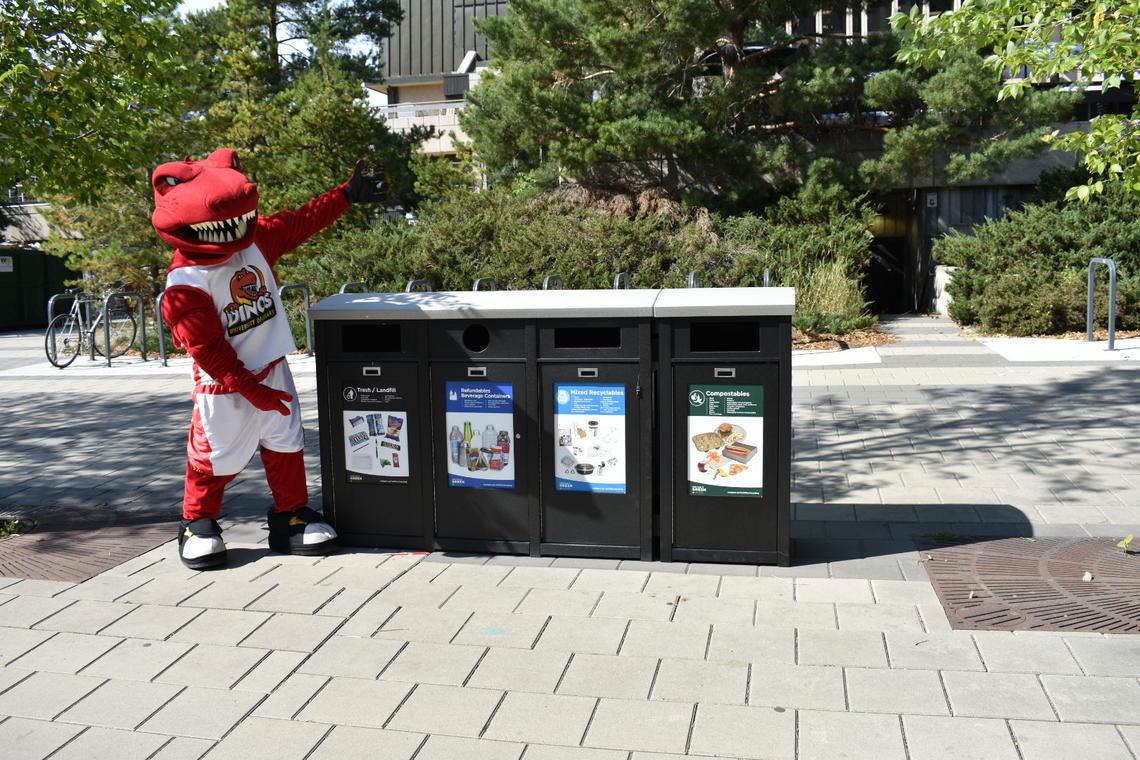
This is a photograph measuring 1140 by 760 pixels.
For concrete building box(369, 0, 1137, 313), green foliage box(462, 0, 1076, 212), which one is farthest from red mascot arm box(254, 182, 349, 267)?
concrete building box(369, 0, 1137, 313)

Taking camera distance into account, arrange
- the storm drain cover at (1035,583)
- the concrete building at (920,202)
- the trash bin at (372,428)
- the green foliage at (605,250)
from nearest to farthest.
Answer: the storm drain cover at (1035,583), the trash bin at (372,428), the green foliage at (605,250), the concrete building at (920,202)

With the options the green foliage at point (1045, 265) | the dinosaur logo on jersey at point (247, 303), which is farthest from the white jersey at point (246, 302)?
the green foliage at point (1045, 265)

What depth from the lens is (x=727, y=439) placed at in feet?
16.8

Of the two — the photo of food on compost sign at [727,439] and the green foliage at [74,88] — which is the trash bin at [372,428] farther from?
the green foliage at [74,88]

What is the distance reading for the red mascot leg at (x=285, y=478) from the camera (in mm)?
5711

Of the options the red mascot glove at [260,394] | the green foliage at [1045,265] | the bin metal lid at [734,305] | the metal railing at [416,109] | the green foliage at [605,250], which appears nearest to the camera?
the bin metal lid at [734,305]

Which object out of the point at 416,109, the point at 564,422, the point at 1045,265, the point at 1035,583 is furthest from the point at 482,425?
the point at 416,109

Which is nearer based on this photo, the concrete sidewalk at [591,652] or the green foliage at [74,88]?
the concrete sidewalk at [591,652]

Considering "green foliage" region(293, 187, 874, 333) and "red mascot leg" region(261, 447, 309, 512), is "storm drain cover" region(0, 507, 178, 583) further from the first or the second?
"green foliage" region(293, 187, 874, 333)

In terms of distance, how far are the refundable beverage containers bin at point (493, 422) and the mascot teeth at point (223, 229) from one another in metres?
0.56

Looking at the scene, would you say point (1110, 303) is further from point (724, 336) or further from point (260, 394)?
point (260, 394)

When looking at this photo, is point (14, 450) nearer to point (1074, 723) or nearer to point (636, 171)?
point (1074, 723)

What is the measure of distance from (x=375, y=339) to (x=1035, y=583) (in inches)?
140

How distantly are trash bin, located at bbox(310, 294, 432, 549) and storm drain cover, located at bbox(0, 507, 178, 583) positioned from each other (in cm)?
120
